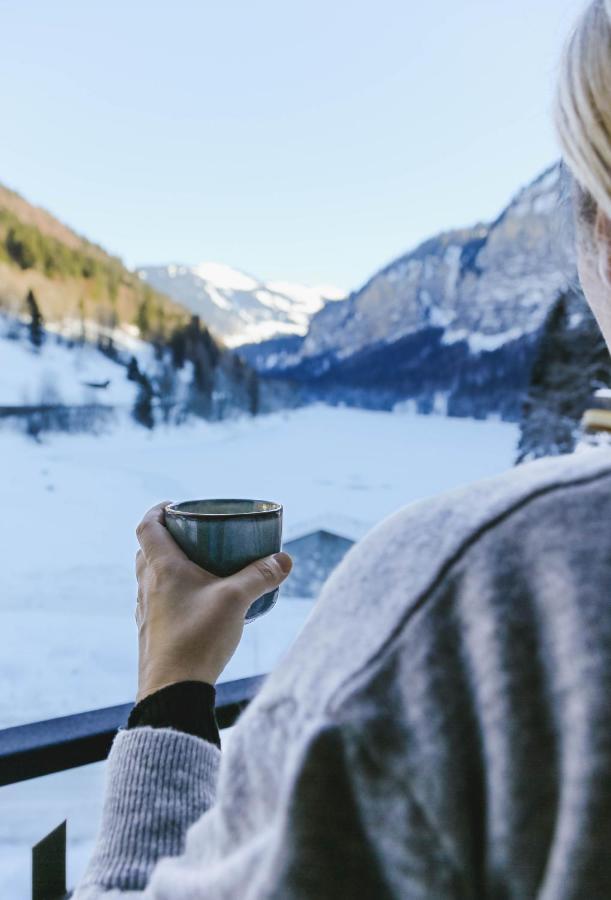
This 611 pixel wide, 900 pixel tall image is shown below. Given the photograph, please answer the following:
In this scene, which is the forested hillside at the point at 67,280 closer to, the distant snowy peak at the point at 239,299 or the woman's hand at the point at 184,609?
the distant snowy peak at the point at 239,299

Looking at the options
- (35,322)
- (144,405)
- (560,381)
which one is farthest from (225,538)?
(560,381)

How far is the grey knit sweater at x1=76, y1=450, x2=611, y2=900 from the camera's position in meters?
0.20

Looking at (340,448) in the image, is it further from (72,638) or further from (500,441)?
(72,638)

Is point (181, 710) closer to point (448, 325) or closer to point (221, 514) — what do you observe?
point (221, 514)

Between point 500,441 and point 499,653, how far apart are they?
6.70 feet

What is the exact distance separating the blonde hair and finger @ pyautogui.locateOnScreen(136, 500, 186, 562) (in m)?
0.31

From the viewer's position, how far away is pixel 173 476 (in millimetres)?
1896

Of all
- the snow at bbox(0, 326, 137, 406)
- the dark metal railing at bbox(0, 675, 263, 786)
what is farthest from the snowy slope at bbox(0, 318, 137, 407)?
the dark metal railing at bbox(0, 675, 263, 786)

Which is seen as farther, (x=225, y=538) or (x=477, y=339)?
(x=477, y=339)

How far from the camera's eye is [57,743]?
0.53 metres

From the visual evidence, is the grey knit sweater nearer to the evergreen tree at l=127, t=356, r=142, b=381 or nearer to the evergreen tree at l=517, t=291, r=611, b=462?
the evergreen tree at l=127, t=356, r=142, b=381

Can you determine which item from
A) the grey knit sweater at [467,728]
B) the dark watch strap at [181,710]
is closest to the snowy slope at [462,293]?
the dark watch strap at [181,710]

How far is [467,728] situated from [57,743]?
426mm

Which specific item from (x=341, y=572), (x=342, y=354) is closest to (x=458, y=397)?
(x=342, y=354)
